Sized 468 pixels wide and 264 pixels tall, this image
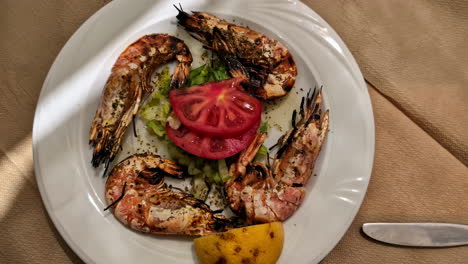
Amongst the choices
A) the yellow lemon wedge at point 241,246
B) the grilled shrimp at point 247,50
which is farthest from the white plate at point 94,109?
the yellow lemon wedge at point 241,246

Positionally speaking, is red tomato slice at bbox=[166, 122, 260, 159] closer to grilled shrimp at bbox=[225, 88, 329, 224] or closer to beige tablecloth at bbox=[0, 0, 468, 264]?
grilled shrimp at bbox=[225, 88, 329, 224]

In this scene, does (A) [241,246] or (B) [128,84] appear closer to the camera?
(A) [241,246]

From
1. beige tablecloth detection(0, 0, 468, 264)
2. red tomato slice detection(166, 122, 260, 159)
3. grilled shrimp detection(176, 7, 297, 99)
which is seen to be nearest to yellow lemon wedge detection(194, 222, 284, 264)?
red tomato slice detection(166, 122, 260, 159)

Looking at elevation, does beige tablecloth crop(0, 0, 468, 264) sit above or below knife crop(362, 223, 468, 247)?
above

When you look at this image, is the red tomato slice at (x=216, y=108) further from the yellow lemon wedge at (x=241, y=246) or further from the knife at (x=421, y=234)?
the knife at (x=421, y=234)

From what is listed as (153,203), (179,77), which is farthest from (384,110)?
(153,203)

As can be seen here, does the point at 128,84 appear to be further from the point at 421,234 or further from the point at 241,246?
the point at 421,234
